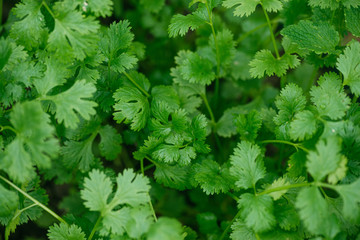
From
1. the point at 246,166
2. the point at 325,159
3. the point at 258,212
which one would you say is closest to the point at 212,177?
the point at 246,166

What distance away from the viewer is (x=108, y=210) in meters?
1.47

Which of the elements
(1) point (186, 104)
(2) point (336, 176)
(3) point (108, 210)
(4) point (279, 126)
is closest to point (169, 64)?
(1) point (186, 104)

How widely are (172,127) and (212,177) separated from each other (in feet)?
1.10

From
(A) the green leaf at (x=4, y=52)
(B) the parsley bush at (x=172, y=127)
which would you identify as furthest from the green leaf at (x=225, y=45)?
(A) the green leaf at (x=4, y=52)

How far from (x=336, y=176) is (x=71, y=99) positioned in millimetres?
1184

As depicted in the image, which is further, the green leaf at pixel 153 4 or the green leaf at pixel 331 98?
the green leaf at pixel 153 4

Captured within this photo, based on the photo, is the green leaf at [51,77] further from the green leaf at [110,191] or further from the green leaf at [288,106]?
the green leaf at [288,106]

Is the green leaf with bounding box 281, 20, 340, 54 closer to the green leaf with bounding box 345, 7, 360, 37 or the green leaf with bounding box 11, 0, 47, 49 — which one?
the green leaf with bounding box 345, 7, 360, 37

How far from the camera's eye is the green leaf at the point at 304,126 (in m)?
1.48

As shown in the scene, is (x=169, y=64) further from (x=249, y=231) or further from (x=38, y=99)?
(x=249, y=231)

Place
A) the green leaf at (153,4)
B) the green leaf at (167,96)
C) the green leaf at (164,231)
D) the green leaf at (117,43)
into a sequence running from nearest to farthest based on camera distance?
the green leaf at (164,231) → the green leaf at (117,43) → the green leaf at (167,96) → the green leaf at (153,4)

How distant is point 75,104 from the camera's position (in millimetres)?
1462

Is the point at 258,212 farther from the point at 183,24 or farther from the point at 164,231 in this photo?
the point at 183,24

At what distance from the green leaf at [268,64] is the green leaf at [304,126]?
34cm
